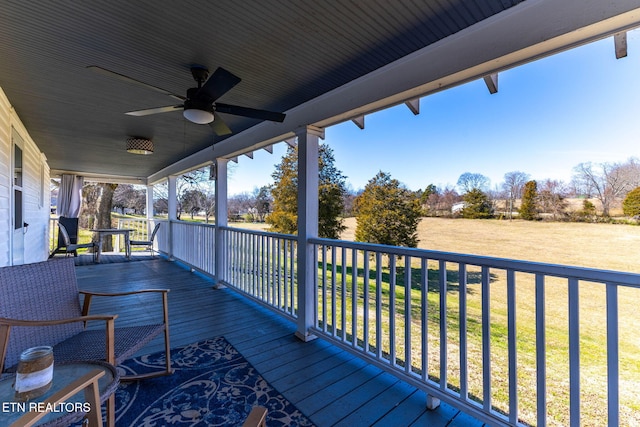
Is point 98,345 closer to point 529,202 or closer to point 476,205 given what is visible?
point 476,205

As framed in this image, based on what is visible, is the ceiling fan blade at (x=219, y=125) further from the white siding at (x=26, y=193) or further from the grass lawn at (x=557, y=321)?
the grass lawn at (x=557, y=321)

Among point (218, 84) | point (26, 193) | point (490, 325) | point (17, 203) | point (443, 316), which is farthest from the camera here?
point (26, 193)

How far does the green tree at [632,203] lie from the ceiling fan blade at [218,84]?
139 inches

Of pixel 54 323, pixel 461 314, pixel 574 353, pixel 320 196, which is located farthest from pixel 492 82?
pixel 320 196

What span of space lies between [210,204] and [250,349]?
40.3ft

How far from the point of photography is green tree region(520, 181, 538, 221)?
349 cm

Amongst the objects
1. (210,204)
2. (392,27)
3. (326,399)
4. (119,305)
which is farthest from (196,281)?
(210,204)

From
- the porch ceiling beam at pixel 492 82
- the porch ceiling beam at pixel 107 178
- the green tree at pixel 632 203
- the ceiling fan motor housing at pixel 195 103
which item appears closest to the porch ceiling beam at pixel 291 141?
the ceiling fan motor housing at pixel 195 103

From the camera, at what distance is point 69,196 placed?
27.3ft

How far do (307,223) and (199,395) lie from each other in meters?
1.66

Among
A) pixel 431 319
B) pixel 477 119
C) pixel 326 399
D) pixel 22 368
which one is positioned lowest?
pixel 431 319

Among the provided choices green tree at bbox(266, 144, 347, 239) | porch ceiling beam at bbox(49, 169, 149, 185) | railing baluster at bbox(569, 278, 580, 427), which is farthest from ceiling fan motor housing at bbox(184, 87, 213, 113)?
porch ceiling beam at bbox(49, 169, 149, 185)

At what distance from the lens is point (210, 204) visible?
1375cm

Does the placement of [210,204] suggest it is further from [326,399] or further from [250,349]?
[326,399]
